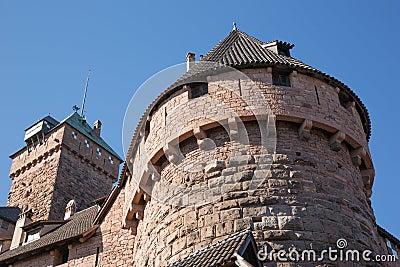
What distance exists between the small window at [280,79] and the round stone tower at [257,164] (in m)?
0.03

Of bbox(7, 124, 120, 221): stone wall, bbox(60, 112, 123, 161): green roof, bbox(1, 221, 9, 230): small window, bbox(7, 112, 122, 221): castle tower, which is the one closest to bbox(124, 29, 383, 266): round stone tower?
bbox(1, 221, 9, 230): small window

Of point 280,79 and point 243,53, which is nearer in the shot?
point 280,79

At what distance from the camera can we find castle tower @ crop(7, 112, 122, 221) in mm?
30981

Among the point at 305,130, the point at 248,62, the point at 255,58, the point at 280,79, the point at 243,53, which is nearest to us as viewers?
the point at 305,130

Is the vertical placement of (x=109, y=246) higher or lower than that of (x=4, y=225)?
lower

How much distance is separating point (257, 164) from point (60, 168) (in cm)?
2394

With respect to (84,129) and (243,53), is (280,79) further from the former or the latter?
(84,129)

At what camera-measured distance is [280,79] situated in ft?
38.2

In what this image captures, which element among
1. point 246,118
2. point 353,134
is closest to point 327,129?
point 353,134

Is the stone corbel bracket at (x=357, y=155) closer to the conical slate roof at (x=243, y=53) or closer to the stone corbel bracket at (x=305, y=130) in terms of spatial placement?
the stone corbel bracket at (x=305, y=130)

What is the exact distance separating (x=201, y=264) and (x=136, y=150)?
6693 millimetres

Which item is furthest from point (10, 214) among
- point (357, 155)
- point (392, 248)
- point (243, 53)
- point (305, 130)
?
point (357, 155)

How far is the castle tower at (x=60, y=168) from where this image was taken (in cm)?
3098

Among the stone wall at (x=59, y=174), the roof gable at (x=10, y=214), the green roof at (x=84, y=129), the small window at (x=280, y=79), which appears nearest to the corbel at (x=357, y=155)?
the small window at (x=280, y=79)
